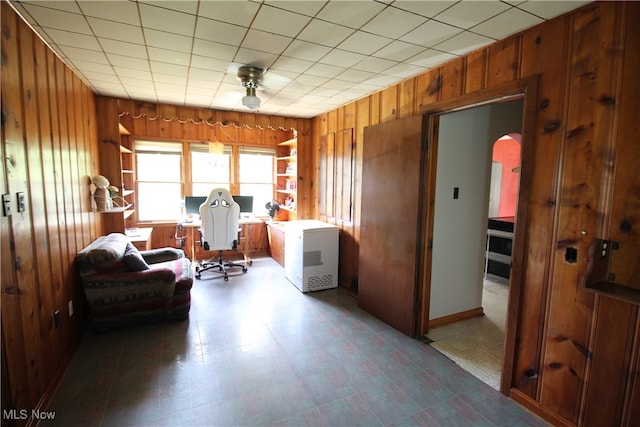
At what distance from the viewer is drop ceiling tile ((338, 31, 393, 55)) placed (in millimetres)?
2086

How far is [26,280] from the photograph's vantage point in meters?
1.81

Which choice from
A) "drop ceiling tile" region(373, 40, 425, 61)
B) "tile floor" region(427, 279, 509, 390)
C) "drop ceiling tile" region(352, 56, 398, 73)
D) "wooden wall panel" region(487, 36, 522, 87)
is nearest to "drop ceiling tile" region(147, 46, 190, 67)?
"drop ceiling tile" region(352, 56, 398, 73)

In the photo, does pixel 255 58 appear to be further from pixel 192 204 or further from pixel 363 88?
pixel 192 204

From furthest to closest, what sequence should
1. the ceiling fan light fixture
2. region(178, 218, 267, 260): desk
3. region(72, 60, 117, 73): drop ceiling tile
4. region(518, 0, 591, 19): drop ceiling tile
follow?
region(178, 218, 267, 260): desk, the ceiling fan light fixture, region(72, 60, 117, 73): drop ceiling tile, region(518, 0, 591, 19): drop ceiling tile

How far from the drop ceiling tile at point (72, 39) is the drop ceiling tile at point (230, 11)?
1.00 m

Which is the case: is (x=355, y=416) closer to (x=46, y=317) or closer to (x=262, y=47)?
(x=46, y=317)

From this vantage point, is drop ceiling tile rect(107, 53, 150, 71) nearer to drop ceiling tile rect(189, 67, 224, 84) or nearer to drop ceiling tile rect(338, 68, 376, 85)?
drop ceiling tile rect(189, 67, 224, 84)

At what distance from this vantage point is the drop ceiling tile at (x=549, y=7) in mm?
1645

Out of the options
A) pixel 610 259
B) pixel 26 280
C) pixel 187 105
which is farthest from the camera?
pixel 187 105

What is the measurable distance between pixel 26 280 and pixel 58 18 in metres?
1.58

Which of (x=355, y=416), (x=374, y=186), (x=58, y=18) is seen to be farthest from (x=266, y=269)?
(x=58, y=18)

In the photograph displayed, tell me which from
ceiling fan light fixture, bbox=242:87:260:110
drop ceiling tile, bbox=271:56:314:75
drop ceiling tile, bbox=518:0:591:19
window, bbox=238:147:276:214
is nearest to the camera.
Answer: drop ceiling tile, bbox=518:0:591:19

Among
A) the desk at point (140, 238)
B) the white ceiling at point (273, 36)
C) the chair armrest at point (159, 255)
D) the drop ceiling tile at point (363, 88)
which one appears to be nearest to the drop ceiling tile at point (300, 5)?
the white ceiling at point (273, 36)

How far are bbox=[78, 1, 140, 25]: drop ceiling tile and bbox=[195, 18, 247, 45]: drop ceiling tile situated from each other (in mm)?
357
